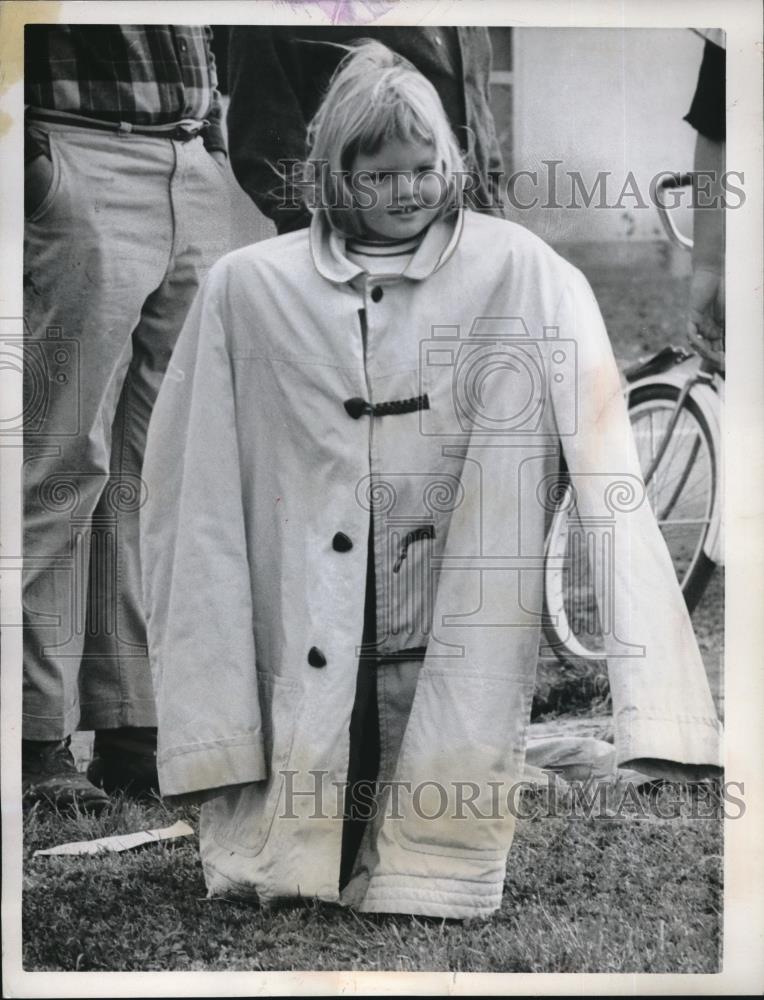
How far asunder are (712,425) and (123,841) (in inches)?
70.7

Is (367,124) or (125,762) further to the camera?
(125,762)

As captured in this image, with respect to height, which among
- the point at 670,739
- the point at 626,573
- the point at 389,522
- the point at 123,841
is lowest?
the point at 123,841

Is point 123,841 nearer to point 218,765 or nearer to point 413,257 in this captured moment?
point 218,765

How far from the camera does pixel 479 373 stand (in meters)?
3.63

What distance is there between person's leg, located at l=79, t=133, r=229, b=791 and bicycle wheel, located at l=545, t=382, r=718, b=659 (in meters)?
1.03

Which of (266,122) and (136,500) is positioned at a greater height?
(266,122)

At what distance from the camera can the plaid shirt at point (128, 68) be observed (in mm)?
3639

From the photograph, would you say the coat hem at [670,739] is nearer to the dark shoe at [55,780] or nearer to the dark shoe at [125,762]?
the dark shoe at [125,762]

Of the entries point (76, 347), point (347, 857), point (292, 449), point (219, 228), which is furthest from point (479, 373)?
point (347, 857)

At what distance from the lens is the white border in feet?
12.0

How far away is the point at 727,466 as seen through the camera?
3.69m

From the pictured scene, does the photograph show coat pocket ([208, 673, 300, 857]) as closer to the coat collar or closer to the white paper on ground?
the white paper on ground

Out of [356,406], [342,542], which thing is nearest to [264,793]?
[342,542]

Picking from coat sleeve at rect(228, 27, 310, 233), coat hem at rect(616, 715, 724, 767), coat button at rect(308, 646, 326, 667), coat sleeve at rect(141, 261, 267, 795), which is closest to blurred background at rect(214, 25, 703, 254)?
coat sleeve at rect(228, 27, 310, 233)
